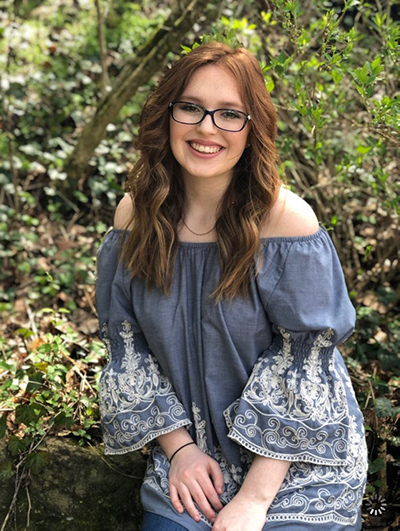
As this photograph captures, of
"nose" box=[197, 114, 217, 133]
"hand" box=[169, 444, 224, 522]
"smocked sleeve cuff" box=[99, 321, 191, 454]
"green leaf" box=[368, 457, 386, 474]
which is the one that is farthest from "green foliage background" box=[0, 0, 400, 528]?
"hand" box=[169, 444, 224, 522]

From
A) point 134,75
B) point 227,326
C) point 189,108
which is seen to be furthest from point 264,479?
point 134,75

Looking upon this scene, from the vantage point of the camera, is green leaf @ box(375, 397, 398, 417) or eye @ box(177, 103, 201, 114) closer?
eye @ box(177, 103, 201, 114)

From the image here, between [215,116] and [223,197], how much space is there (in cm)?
27

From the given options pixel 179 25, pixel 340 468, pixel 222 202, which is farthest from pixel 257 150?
pixel 179 25

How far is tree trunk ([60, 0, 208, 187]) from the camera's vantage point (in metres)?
3.38

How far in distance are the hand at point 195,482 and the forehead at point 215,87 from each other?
1026mm

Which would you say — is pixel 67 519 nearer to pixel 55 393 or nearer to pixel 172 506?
Result: pixel 55 393

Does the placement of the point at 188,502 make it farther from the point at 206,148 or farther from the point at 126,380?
the point at 206,148

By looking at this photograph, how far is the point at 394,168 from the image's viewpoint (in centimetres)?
335

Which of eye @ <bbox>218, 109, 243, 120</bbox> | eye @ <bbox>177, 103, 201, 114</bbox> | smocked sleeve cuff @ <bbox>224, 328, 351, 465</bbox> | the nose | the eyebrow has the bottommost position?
smocked sleeve cuff @ <bbox>224, 328, 351, 465</bbox>

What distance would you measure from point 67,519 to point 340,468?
1.03 m

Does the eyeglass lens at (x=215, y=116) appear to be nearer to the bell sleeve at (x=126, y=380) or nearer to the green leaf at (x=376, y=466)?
the bell sleeve at (x=126, y=380)

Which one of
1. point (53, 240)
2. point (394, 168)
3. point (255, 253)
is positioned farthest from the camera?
point (53, 240)

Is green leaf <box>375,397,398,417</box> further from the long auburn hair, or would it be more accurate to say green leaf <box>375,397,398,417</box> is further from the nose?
the nose
